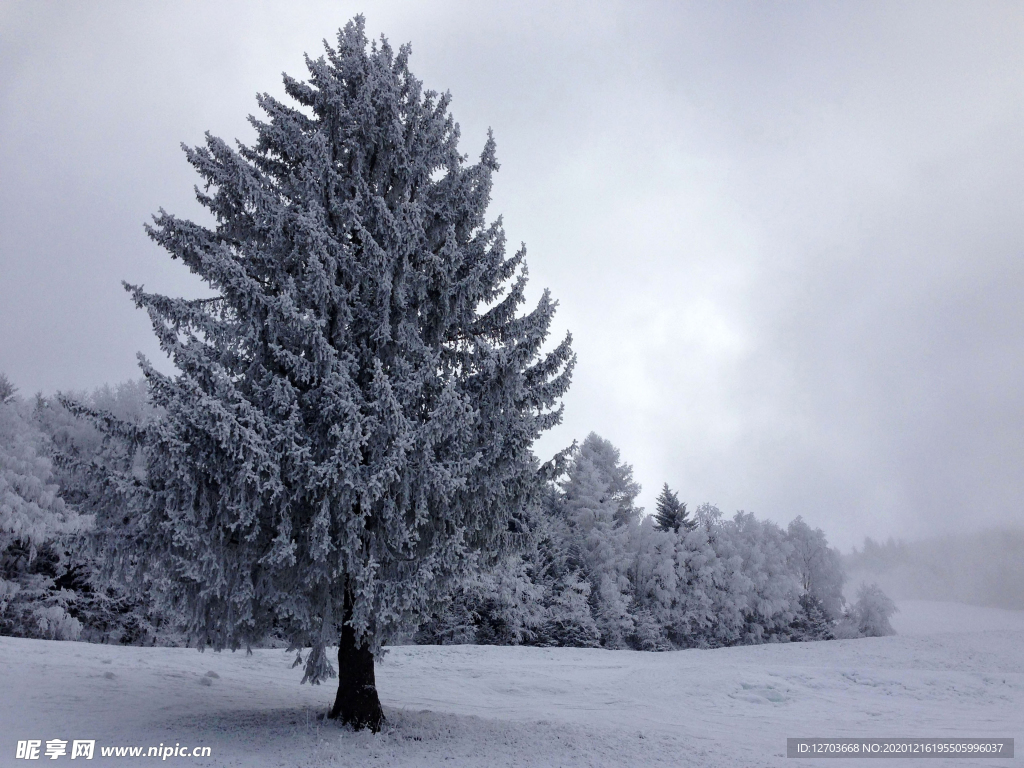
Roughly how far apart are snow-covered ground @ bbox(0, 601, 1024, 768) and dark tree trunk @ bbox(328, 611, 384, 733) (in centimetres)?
30

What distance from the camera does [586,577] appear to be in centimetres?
3409

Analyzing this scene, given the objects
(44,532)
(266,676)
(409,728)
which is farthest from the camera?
(44,532)

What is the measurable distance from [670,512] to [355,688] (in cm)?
3841

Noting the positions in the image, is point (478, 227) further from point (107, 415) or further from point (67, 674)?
point (67, 674)

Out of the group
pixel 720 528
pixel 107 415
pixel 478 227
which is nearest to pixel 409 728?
pixel 107 415

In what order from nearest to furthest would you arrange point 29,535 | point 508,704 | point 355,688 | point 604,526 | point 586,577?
point 355,688 < point 508,704 < point 29,535 < point 586,577 < point 604,526

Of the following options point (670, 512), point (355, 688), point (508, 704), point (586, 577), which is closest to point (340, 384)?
point (355, 688)

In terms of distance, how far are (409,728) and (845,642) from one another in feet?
77.8

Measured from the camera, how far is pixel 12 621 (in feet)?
77.4

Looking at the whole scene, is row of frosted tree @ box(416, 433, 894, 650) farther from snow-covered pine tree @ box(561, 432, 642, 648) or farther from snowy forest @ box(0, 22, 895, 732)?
snowy forest @ box(0, 22, 895, 732)

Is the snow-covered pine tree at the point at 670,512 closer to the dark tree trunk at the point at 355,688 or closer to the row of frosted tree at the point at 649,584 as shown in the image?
the row of frosted tree at the point at 649,584

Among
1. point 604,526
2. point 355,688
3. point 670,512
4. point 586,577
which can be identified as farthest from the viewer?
point 670,512

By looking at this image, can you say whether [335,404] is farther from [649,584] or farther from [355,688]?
[649,584]

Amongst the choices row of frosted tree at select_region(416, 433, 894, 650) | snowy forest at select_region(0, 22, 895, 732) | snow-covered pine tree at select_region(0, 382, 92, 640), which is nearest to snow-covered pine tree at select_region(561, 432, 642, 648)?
row of frosted tree at select_region(416, 433, 894, 650)
